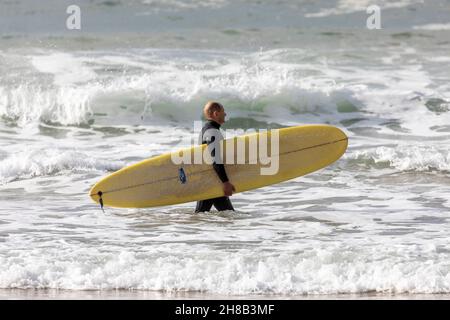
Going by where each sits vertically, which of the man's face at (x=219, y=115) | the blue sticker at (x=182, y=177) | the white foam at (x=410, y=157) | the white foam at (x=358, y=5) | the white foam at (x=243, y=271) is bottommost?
the white foam at (x=243, y=271)

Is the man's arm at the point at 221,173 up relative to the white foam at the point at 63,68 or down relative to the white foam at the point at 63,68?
down

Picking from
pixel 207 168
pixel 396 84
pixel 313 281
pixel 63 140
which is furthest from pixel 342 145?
pixel 396 84

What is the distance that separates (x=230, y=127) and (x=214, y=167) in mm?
5363

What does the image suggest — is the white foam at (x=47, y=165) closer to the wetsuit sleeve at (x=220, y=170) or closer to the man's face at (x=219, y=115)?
the wetsuit sleeve at (x=220, y=170)

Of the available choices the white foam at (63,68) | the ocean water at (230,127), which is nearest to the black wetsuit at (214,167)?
the ocean water at (230,127)

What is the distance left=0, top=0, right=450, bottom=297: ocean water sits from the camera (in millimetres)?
7285

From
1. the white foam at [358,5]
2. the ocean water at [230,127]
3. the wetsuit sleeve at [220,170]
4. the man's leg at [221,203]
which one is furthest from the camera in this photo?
the white foam at [358,5]

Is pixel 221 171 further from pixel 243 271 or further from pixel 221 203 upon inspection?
pixel 243 271

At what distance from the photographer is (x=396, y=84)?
1605 centimetres

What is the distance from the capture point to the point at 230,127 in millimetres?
14633

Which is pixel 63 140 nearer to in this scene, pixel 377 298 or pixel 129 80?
pixel 129 80

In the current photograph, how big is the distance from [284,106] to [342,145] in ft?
16.8

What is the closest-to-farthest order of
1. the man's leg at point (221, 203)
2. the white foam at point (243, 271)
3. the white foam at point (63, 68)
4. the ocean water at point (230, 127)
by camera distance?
the white foam at point (243, 271) < the ocean water at point (230, 127) < the man's leg at point (221, 203) < the white foam at point (63, 68)

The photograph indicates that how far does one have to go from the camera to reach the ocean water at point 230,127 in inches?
287
